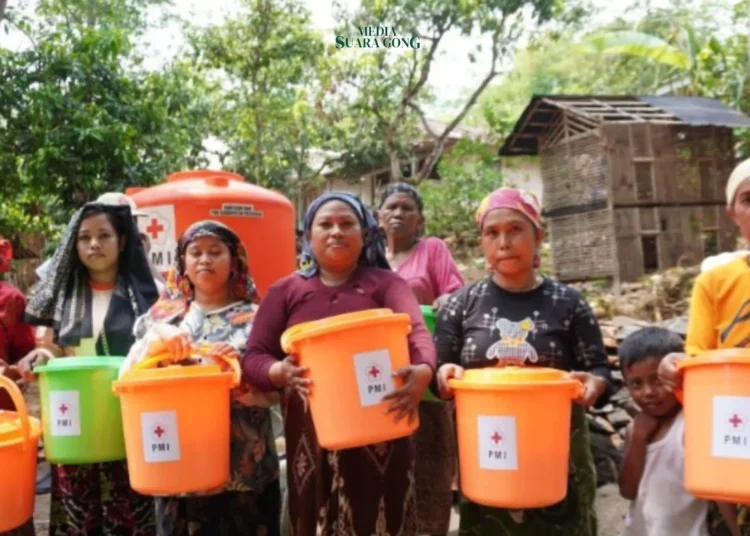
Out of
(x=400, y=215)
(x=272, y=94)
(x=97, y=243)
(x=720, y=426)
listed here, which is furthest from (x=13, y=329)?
(x=272, y=94)

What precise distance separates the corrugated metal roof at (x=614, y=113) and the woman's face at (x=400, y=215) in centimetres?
575

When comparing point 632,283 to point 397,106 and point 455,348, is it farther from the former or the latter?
point 455,348

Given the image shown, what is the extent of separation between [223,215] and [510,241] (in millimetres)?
3126

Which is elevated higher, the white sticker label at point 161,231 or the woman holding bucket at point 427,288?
the white sticker label at point 161,231

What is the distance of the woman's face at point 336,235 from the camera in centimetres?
229

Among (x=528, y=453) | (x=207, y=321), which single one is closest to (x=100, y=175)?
(x=207, y=321)

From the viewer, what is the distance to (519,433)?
195 cm

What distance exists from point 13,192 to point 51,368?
5.01 metres

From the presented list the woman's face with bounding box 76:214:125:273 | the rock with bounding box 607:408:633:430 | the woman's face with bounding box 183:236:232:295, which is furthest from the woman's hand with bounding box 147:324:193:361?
the rock with bounding box 607:408:633:430

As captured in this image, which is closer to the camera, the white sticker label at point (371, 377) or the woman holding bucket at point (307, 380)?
the white sticker label at point (371, 377)

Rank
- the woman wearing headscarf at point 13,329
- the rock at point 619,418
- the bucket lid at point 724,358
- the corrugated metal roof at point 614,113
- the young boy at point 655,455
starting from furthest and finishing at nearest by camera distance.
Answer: the corrugated metal roof at point 614,113 → the rock at point 619,418 → the woman wearing headscarf at point 13,329 → the young boy at point 655,455 → the bucket lid at point 724,358

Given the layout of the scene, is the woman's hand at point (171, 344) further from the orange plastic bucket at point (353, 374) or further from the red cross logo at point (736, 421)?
the red cross logo at point (736, 421)

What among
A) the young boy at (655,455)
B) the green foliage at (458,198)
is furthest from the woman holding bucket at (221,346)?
the green foliage at (458,198)

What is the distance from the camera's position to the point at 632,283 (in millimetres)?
8352
